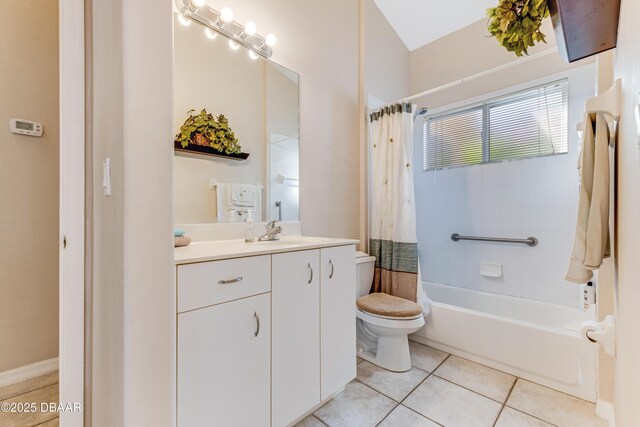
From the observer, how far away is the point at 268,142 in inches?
71.1

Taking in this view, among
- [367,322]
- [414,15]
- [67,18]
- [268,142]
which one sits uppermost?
[414,15]

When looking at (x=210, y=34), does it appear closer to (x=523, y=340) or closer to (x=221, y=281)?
(x=221, y=281)

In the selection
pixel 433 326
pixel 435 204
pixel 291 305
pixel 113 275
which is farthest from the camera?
pixel 435 204

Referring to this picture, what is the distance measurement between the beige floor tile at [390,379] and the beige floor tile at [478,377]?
0.17m

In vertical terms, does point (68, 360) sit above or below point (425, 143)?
below

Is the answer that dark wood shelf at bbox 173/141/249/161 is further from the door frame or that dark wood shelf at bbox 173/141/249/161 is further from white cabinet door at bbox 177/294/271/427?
white cabinet door at bbox 177/294/271/427

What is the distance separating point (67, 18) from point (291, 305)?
4.77 ft

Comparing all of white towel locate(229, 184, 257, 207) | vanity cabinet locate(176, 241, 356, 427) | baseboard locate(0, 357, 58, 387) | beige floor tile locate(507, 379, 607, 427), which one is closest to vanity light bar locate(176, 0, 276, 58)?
white towel locate(229, 184, 257, 207)

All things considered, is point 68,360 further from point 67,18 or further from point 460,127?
point 460,127

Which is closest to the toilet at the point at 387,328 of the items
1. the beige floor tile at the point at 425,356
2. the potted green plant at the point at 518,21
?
the beige floor tile at the point at 425,356

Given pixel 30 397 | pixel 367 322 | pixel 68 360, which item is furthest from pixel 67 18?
pixel 367 322

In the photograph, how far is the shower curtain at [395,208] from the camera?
85.2 inches

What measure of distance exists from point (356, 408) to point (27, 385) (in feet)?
6.36

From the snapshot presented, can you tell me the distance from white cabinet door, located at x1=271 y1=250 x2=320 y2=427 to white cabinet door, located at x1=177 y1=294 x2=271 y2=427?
58 mm
